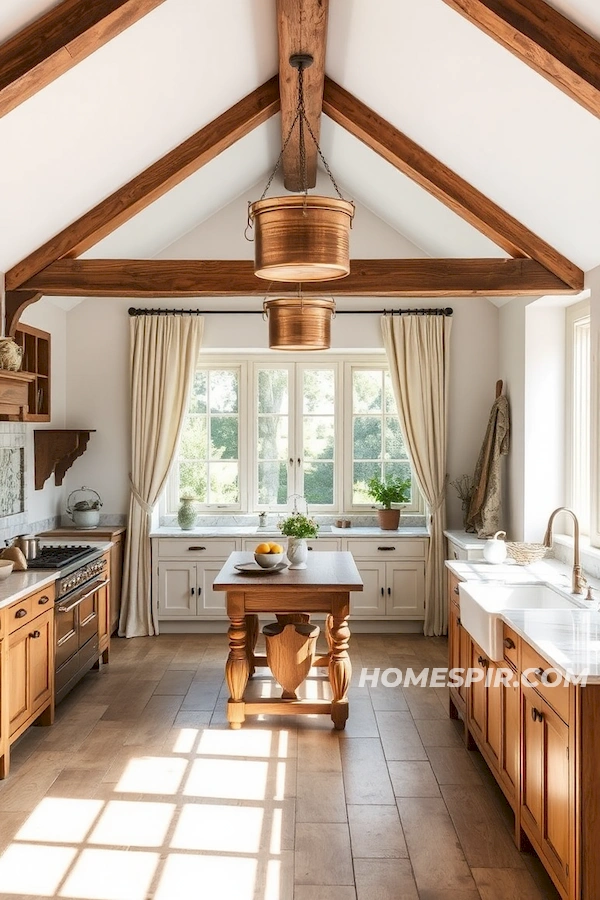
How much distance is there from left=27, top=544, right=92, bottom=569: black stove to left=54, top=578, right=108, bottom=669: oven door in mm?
205

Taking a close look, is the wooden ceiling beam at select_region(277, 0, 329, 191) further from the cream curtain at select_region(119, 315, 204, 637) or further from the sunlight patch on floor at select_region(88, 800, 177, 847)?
the sunlight patch on floor at select_region(88, 800, 177, 847)

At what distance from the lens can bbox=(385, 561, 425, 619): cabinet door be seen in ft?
22.3

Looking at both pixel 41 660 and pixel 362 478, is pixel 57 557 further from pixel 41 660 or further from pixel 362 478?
pixel 362 478

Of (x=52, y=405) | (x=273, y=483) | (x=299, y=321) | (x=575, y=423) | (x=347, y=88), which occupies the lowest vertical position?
(x=273, y=483)

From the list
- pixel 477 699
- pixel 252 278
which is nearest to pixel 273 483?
pixel 252 278

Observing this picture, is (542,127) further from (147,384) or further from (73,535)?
(73,535)

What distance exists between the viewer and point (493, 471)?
20.4 ft

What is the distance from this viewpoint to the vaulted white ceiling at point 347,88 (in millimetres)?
3756

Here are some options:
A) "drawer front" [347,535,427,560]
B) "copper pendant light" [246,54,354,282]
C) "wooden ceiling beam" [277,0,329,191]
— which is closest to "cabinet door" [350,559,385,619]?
"drawer front" [347,535,427,560]

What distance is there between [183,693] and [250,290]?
A: 2.63 metres

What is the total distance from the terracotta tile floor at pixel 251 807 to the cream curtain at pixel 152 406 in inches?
68.1

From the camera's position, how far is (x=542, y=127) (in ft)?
12.8

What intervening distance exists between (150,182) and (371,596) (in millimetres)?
3738

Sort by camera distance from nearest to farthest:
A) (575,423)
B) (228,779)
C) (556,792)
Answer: (556,792) → (228,779) → (575,423)
